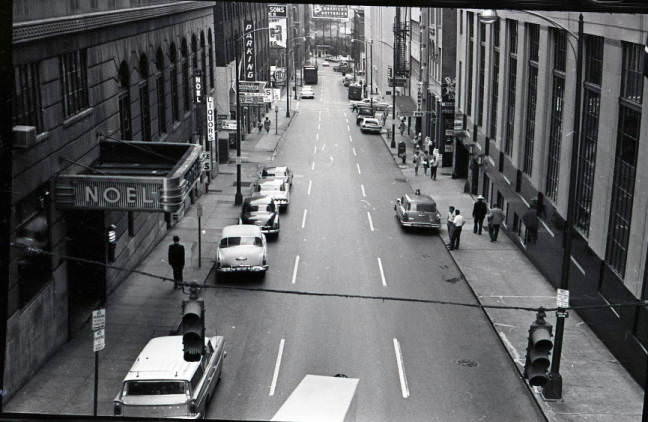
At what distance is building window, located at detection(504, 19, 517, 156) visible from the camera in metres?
35.4

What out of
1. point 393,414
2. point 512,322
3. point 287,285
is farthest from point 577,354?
point 287,285

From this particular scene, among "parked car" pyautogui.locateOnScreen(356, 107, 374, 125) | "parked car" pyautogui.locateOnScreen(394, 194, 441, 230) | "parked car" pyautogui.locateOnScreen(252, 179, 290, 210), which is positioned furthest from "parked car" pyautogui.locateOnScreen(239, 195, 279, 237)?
"parked car" pyautogui.locateOnScreen(356, 107, 374, 125)

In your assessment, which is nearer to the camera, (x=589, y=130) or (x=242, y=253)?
(x=589, y=130)

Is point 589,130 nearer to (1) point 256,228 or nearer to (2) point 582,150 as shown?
(2) point 582,150

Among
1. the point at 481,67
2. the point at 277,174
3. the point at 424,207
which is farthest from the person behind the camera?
the point at 277,174

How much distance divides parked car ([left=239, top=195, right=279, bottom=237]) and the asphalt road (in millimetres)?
741

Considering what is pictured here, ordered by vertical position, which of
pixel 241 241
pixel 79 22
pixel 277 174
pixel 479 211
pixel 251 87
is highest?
pixel 79 22

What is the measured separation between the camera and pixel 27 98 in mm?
18094

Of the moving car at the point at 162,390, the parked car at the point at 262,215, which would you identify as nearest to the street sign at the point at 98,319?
the moving car at the point at 162,390

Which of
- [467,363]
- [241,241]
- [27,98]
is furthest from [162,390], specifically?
[241,241]

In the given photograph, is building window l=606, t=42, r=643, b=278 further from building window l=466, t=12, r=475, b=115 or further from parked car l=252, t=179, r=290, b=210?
building window l=466, t=12, r=475, b=115

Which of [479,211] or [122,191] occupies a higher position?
[122,191]

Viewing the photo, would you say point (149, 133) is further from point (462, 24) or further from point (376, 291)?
point (462, 24)

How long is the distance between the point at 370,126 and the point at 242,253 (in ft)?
162
